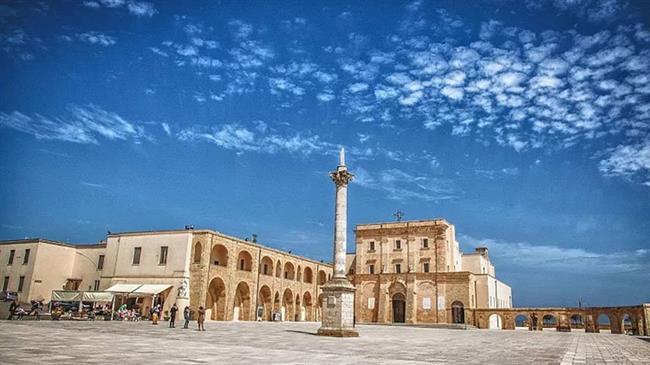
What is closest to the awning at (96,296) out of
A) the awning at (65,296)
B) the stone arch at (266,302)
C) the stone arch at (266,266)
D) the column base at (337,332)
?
the awning at (65,296)

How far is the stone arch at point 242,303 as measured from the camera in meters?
40.8

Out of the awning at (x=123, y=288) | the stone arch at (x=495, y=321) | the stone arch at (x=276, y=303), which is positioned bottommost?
the stone arch at (x=495, y=321)

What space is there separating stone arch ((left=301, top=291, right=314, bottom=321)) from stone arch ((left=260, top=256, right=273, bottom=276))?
791cm

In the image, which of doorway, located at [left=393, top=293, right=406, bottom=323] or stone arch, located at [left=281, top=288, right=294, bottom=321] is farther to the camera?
doorway, located at [left=393, top=293, right=406, bottom=323]

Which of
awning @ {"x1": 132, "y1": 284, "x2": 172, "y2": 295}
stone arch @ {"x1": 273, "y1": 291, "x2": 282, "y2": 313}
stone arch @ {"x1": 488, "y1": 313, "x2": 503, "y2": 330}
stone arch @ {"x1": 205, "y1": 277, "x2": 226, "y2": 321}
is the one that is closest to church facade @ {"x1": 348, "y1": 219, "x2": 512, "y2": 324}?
stone arch @ {"x1": 488, "y1": 313, "x2": 503, "y2": 330}

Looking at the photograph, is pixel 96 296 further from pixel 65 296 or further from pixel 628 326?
pixel 628 326

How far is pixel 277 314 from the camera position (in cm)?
4359

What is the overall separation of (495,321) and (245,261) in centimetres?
2461

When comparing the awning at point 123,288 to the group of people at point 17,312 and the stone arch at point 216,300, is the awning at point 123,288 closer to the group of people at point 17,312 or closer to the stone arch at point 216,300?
the group of people at point 17,312

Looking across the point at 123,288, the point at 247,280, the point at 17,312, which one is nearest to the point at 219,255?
the point at 247,280

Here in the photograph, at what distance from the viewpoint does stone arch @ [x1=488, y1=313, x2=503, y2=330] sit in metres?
43.5

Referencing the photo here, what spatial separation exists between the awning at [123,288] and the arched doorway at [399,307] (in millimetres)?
25922

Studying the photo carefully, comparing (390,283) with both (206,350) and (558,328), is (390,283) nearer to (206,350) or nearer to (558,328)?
(558,328)

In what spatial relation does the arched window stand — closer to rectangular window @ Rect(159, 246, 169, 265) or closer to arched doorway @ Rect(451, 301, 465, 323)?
rectangular window @ Rect(159, 246, 169, 265)
